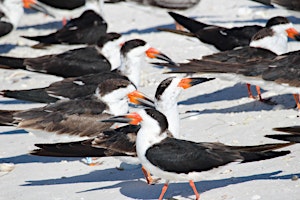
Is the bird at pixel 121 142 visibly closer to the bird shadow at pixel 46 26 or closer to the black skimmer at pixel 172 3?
the black skimmer at pixel 172 3

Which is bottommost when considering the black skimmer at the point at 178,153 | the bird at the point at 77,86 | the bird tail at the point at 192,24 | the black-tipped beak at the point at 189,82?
the bird at the point at 77,86

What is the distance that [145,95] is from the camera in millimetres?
7172

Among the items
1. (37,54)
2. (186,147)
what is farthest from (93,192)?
(37,54)

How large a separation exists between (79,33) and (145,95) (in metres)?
3.60

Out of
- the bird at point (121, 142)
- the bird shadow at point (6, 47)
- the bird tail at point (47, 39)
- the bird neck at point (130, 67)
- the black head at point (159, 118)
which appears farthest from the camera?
the bird shadow at point (6, 47)

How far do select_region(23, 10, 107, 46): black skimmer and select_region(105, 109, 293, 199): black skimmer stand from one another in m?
4.87

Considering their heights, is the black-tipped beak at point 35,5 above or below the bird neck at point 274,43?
below

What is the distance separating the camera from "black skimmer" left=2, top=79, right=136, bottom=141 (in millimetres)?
6844

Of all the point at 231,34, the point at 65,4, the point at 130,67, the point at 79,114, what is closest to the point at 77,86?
the point at 130,67

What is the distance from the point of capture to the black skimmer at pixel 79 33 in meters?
10.4

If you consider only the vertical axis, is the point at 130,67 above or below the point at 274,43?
below

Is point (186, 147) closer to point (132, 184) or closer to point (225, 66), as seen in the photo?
point (132, 184)

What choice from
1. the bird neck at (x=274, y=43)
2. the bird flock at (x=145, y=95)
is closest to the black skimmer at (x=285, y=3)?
the bird flock at (x=145, y=95)

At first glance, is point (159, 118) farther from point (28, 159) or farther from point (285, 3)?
point (285, 3)
